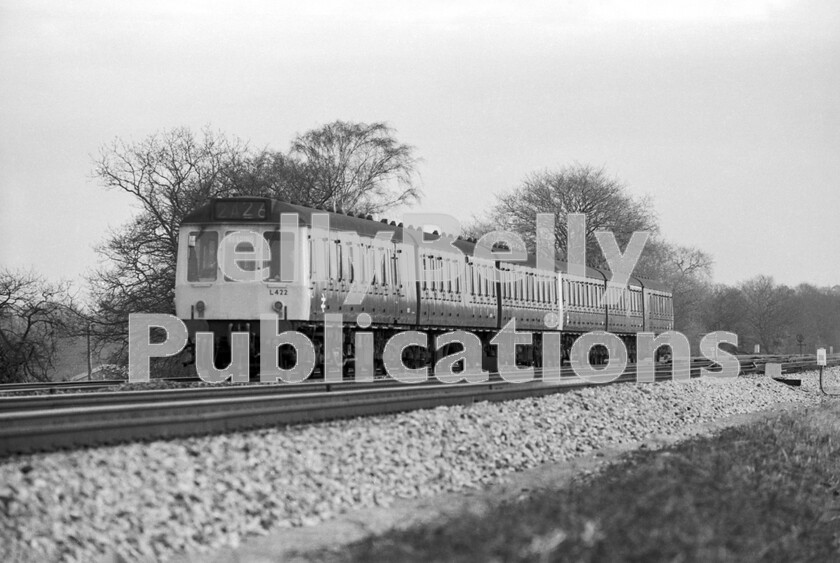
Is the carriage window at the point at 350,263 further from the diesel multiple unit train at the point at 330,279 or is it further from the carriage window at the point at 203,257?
the carriage window at the point at 203,257

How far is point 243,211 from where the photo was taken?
59.5 ft

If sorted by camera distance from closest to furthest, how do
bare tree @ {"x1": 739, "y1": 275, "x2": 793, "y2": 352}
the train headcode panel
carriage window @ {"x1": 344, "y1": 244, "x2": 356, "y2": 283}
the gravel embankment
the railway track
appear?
1. the gravel embankment
2. the railway track
3. the train headcode panel
4. carriage window @ {"x1": 344, "y1": 244, "x2": 356, "y2": 283}
5. bare tree @ {"x1": 739, "y1": 275, "x2": 793, "y2": 352}

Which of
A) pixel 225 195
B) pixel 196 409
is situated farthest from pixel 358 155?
pixel 196 409

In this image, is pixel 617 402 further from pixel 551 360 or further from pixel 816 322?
pixel 816 322

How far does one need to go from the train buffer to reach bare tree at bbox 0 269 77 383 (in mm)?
19955

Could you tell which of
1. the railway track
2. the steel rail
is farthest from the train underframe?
the railway track

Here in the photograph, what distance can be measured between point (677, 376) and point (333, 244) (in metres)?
9.06

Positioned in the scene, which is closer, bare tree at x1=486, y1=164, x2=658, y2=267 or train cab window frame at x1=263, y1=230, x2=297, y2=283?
train cab window frame at x1=263, y1=230, x2=297, y2=283

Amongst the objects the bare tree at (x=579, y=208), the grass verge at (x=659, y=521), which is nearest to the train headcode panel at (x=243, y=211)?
the grass verge at (x=659, y=521)

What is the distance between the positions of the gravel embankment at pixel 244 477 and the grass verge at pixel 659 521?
1.10 meters

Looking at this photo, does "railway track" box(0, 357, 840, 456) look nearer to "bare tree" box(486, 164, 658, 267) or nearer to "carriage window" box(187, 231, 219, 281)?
"carriage window" box(187, 231, 219, 281)

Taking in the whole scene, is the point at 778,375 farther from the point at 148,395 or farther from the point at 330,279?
the point at 148,395

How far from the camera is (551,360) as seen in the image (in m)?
31.1

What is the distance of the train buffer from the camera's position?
2822 centimetres
